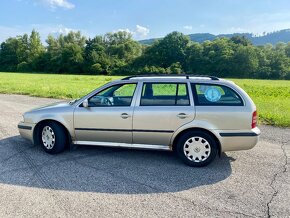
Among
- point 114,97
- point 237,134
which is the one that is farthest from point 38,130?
point 237,134

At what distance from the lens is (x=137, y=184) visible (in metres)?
4.01

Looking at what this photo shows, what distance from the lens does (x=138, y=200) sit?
11.7 ft

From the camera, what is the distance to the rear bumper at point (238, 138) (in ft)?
14.9

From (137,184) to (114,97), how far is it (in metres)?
1.90

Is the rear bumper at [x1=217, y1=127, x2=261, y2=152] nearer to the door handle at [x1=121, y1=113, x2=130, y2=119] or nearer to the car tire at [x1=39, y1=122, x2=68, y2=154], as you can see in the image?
the door handle at [x1=121, y1=113, x2=130, y2=119]

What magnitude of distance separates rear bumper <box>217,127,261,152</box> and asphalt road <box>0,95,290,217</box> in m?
0.43

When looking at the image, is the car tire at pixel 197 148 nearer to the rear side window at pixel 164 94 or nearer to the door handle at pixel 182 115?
the door handle at pixel 182 115

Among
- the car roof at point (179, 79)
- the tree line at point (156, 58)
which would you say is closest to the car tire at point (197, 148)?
the car roof at point (179, 79)

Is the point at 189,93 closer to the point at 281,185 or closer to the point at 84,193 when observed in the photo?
the point at 281,185

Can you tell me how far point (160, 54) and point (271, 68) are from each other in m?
29.2

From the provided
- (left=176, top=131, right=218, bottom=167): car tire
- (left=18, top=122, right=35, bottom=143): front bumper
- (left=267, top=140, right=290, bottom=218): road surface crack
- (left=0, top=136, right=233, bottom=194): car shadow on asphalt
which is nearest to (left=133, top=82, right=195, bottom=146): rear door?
(left=176, top=131, right=218, bottom=167): car tire

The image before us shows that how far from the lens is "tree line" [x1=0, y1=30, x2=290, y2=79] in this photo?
65.6 m

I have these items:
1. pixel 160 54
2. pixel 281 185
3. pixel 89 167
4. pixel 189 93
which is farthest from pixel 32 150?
pixel 160 54

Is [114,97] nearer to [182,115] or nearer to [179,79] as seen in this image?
[179,79]
